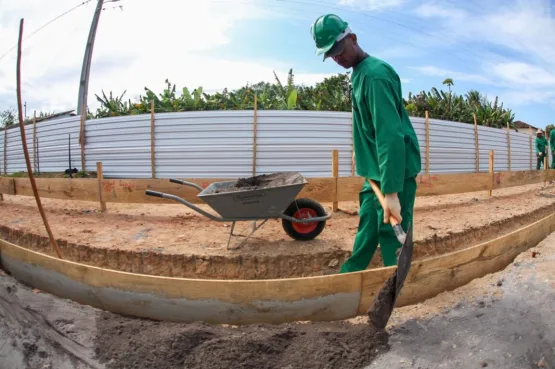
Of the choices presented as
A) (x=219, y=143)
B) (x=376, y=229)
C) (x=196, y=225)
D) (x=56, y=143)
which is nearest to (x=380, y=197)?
(x=376, y=229)

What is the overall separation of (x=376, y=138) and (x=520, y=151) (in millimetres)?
19522

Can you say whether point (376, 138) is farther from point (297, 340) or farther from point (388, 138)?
point (297, 340)

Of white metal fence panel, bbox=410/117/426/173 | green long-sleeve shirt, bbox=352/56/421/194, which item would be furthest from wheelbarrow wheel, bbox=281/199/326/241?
white metal fence panel, bbox=410/117/426/173

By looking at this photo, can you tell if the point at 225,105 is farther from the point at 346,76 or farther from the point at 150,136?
the point at 346,76

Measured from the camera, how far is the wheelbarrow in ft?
12.0

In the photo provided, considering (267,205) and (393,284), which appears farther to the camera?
(267,205)

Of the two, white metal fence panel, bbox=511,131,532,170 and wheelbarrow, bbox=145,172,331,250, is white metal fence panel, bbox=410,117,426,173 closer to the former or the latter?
white metal fence panel, bbox=511,131,532,170

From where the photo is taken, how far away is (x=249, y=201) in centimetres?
373

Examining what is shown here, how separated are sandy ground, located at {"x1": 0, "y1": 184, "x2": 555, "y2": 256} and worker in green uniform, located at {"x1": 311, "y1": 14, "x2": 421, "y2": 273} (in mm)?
1675

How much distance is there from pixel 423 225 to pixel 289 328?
3435 mm

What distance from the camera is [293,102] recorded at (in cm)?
1124


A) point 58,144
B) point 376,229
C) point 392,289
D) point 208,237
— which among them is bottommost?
point 208,237

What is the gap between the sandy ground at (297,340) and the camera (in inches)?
75.0

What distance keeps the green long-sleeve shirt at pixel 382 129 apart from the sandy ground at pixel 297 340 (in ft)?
2.99
